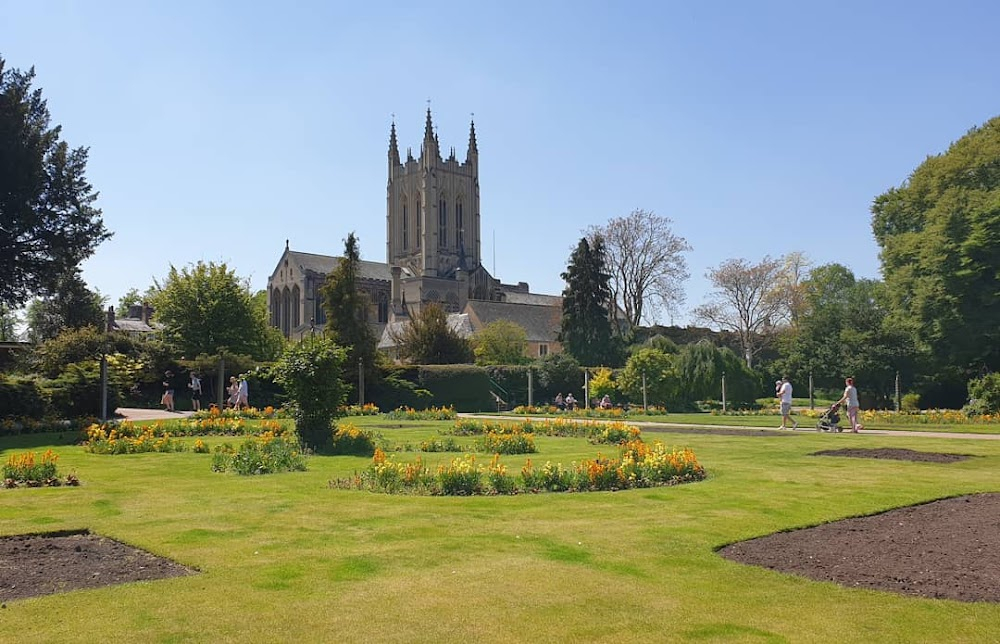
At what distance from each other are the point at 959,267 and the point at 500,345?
3271 cm

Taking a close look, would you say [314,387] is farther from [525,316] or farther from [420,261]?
[420,261]

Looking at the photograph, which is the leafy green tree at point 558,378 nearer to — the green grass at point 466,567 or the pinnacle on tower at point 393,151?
the green grass at point 466,567

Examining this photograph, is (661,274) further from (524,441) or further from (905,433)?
(524,441)

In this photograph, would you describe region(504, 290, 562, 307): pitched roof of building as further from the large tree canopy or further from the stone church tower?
the large tree canopy

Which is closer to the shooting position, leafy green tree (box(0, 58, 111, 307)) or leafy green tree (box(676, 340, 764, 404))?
leafy green tree (box(0, 58, 111, 307))

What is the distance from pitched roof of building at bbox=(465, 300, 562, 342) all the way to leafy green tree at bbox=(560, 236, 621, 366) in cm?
2446

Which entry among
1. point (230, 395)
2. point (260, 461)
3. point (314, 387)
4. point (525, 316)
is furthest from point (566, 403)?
point (525, 316)

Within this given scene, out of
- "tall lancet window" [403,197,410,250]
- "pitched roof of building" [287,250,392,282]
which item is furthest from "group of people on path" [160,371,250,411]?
"tall lancet window" [403,197,410,250]

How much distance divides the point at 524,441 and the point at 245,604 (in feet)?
35.7

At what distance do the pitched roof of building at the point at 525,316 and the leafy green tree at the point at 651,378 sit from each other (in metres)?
46.4

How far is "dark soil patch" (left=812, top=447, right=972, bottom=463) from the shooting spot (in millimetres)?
14312

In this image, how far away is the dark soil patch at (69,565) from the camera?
5.92m

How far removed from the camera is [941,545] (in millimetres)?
7285

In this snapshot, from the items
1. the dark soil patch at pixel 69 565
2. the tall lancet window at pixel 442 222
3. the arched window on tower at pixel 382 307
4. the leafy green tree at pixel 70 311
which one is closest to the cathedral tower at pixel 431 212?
the tall lancet window at pixel 442 222
